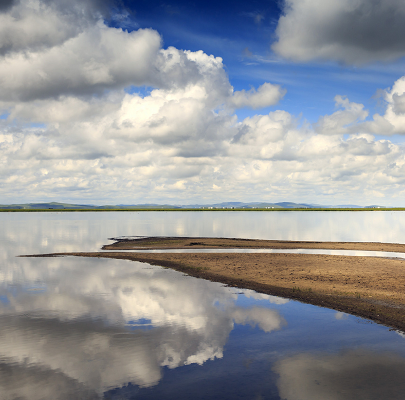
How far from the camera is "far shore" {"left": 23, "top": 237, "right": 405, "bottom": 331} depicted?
22.0 metres

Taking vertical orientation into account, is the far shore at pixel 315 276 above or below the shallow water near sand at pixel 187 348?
above

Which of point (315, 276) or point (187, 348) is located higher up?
point (315, 276)

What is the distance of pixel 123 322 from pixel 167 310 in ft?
10.4

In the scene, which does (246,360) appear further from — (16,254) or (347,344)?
(16,254)

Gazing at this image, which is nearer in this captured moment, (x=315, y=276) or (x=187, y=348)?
(x=187, y=348)

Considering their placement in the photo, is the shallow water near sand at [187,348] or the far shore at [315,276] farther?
the far shore at [315,276]

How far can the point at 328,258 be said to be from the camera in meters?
42.3

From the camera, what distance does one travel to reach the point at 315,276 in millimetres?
31281

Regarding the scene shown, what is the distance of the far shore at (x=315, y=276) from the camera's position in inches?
868

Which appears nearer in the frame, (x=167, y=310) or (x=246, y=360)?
(x=246, y=360)

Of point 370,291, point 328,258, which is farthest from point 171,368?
point 328,258

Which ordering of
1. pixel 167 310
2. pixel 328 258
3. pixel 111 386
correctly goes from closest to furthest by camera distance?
1. pixel 111 386
2. pixel 167 310
3. pixel 328 258

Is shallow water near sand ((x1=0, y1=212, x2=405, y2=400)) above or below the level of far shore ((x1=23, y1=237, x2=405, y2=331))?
below

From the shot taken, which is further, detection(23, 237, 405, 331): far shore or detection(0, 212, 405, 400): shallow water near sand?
detection(23, 237, 405, 331): far shore
